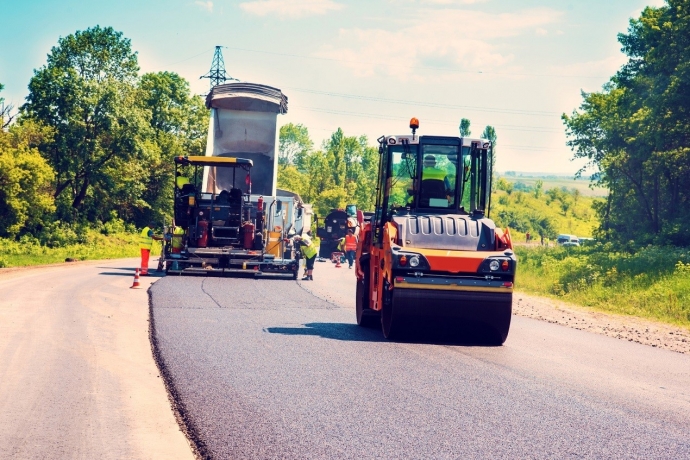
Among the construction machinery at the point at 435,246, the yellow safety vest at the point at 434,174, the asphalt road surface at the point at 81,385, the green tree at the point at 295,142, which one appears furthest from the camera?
the green tree at the point at 295,142

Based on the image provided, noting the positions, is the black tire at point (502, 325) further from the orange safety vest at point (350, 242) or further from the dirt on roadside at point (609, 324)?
the orange safety vest at point (350, 242)

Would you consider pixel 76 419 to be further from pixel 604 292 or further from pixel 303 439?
pixel 604 292

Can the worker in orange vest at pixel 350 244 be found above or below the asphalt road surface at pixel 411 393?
above

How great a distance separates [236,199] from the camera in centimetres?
2377

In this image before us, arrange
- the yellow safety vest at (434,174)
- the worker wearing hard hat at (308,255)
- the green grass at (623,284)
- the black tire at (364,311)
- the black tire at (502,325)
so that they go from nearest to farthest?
the black tire at (502,325), the yellow safety vest at (434,174), the black tire at (364,311), the green grass at (623,284), the worker wearing hard hat at (308,255)

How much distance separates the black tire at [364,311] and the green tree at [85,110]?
124ft

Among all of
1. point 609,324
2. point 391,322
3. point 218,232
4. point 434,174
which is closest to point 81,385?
point 391,322

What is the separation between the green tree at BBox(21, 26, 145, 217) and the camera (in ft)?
158

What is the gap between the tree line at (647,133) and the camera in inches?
1313

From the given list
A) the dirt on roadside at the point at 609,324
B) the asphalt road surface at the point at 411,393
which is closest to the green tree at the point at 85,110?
the dirt on roadside at the point at 609,324

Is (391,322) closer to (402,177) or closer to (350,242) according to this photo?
(402,177)

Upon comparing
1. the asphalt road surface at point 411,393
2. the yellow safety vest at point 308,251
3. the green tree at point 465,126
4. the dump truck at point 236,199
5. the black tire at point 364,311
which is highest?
the green tree at point 465,126

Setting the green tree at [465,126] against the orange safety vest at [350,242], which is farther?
the green tree at [465,126]

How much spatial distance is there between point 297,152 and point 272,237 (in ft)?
379
